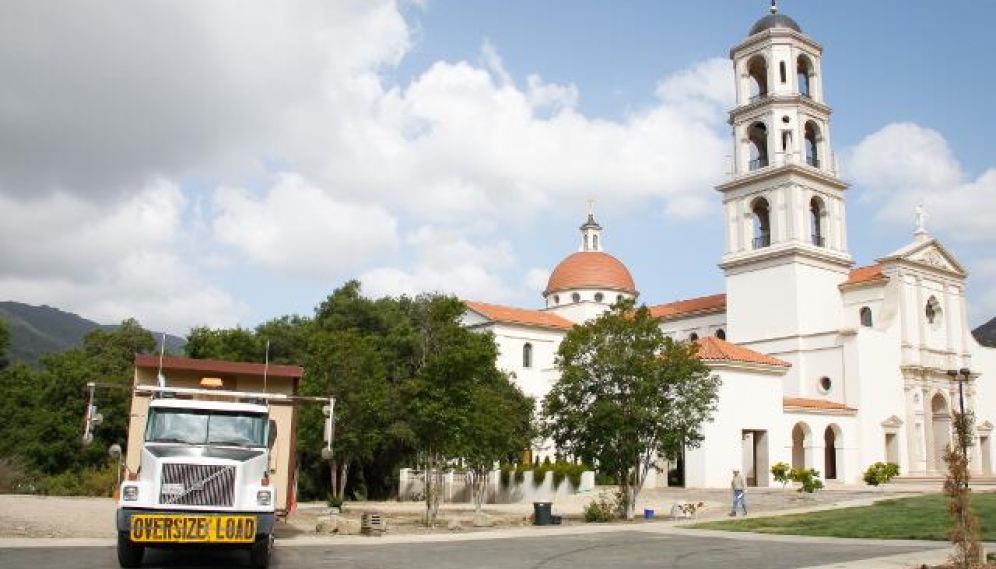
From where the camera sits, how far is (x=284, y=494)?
18.0 m

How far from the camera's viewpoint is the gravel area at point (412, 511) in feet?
68.5

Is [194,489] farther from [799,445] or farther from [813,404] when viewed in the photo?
[799,445]

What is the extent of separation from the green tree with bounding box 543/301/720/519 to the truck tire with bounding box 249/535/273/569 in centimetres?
1653

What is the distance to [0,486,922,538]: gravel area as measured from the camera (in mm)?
20875

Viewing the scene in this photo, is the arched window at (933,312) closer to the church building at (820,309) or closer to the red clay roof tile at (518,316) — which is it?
the church building at (820,309)

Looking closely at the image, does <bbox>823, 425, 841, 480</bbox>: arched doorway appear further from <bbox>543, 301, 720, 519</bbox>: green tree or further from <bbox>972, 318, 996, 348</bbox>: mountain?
<bbox>972, 318, 996, 348</bbox>: mountain

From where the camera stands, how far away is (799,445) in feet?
163

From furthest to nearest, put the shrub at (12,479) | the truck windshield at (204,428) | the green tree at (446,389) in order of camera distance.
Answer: the shrub at (12,479) → the green tree at (446,389) → the truck windshield at (204,428)

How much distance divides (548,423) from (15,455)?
30.3 m

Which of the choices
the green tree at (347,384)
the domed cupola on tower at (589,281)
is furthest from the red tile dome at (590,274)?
the green tree at (347,384)

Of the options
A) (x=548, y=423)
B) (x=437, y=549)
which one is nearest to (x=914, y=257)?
(x=548, y=423)

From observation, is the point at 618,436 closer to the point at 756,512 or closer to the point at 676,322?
the point at 756,512

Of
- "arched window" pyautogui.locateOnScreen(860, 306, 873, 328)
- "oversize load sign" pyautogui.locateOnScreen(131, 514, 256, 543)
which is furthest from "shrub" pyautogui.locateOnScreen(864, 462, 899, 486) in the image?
"oversize load sign" pyautogui.locateOnScreen(131, 514, 256, 543)

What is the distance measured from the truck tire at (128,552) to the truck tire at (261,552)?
5.65ft
